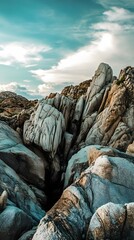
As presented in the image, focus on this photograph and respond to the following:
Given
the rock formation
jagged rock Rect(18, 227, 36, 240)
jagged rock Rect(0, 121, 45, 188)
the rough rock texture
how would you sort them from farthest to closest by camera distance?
1. the rough rock texture
2. jagged rock Rect(0, 121, 45, 188)
3. jagged rock Rect(18, 227, 36, 240)
4. the rock formation

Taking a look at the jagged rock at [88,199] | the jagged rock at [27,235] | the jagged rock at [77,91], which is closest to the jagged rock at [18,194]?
the jagged rock at [27,235]

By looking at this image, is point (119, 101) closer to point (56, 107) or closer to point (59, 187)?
point (56, 107)

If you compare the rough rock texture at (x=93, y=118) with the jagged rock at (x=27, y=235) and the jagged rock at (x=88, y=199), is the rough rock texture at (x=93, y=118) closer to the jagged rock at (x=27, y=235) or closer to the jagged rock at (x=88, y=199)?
the jagged rock at (x=88, y=199)

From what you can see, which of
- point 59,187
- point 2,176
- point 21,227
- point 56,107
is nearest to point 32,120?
point 56,107

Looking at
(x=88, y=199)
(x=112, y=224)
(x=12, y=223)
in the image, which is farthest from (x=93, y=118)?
(x=112, y=224)

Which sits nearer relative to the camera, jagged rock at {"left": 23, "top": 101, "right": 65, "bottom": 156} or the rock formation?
the rock formation

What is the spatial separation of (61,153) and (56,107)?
33.3 feet

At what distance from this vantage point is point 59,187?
49438 mm

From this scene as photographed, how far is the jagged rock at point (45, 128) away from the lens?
5288 cm

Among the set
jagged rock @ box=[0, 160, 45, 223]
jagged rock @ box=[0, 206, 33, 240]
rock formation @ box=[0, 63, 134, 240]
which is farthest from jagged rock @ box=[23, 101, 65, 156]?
jagged rock @ box=[0, 206, 33, 240]

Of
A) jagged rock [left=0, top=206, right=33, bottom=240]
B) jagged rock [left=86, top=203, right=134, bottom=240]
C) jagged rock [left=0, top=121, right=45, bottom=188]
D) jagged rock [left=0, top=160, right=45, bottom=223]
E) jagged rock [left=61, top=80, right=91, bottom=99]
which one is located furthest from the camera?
jagged rock [left=61, top=80, right=91, bottom=99]

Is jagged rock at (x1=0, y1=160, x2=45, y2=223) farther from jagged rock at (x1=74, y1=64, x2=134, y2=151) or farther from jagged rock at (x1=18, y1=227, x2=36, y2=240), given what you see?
jagged rock at (x1=74, y1=64, x2=134, y2=151)

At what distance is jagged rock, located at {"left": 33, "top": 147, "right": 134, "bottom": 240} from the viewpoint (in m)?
21.0

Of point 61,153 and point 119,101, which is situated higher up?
point 119,101
